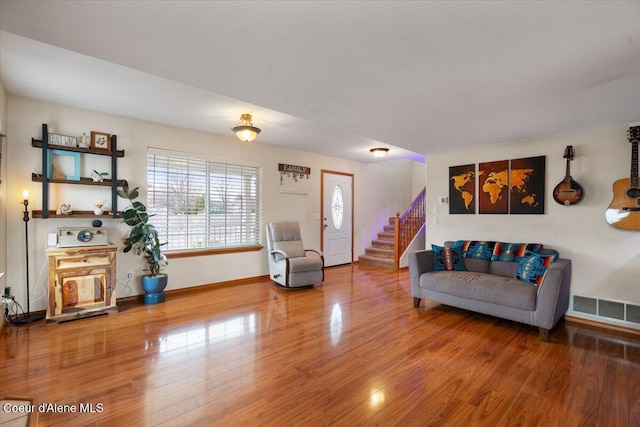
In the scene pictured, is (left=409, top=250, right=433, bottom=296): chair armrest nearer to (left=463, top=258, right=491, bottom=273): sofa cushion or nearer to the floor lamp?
(left=463, top=258, right=491, bottom=273): sofa cushion

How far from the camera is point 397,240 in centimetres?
638

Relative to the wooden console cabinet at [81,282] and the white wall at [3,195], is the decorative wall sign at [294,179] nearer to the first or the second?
the wooden console cabinet at [81,282]

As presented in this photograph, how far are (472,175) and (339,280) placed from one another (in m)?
2.78

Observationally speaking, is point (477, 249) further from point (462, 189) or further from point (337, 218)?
point (337, 218)

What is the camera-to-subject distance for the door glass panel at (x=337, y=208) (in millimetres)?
6539

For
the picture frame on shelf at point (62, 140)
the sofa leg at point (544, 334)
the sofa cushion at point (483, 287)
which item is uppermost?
the picture frame on shelf at point (62, 140)

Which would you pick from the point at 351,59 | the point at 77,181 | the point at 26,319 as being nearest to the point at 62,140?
the point at 77,181

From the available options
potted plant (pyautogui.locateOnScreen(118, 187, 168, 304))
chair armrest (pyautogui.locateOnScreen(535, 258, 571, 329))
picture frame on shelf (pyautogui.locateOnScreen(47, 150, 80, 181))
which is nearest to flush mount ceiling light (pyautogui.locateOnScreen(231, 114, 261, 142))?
potted plant (pyautogui.locateOnScreen(118, 187, 168, 304))

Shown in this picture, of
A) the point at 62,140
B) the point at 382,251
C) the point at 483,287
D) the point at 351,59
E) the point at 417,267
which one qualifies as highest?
the point at 351,59

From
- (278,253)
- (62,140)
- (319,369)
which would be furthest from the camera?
(278,253)

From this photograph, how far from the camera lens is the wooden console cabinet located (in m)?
3.16

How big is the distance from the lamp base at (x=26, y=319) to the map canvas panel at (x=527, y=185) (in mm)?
5838

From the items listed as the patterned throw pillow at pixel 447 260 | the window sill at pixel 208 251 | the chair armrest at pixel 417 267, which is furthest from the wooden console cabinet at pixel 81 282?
the patterned throw pillow at pixel 447 260

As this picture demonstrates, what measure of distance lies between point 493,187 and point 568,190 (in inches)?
32.6
